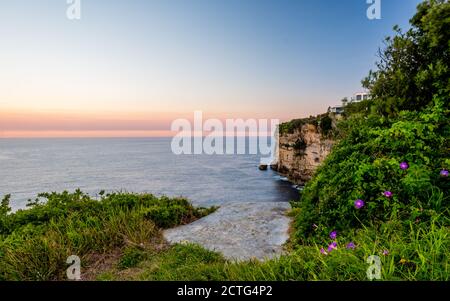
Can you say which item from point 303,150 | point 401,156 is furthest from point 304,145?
point 401,156

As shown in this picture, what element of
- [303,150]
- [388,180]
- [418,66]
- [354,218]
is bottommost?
[303,150]

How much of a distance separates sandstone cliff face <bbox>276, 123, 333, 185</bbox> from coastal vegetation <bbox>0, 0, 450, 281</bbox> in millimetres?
30450

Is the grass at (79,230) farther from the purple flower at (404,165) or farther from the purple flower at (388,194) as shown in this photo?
the purple flower at (404,165)

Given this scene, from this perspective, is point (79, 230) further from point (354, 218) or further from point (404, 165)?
point (404, 165)

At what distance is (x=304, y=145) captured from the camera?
4006 cm

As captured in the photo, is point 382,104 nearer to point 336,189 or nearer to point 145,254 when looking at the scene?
point 336,189

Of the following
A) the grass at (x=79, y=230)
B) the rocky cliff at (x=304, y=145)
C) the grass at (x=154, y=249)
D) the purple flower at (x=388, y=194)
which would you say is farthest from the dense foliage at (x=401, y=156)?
the rocky cliff at (x=304, y=145)

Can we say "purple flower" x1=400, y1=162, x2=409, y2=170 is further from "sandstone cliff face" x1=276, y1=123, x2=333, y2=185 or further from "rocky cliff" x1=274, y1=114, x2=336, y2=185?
"sandstone cliff face" x1=276, y1=123, x2=333, y2=185

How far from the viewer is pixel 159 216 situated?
6.54m

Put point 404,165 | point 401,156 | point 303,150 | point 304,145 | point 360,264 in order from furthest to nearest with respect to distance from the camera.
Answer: point 303,150 → point 304,145 → point 401,156 → point 404,165 → point 360,264

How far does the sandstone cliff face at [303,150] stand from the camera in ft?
121

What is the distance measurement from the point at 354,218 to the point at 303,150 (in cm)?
3800

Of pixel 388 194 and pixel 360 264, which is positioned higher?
pixel 388 194

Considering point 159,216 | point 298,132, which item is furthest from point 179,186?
point 159,216
